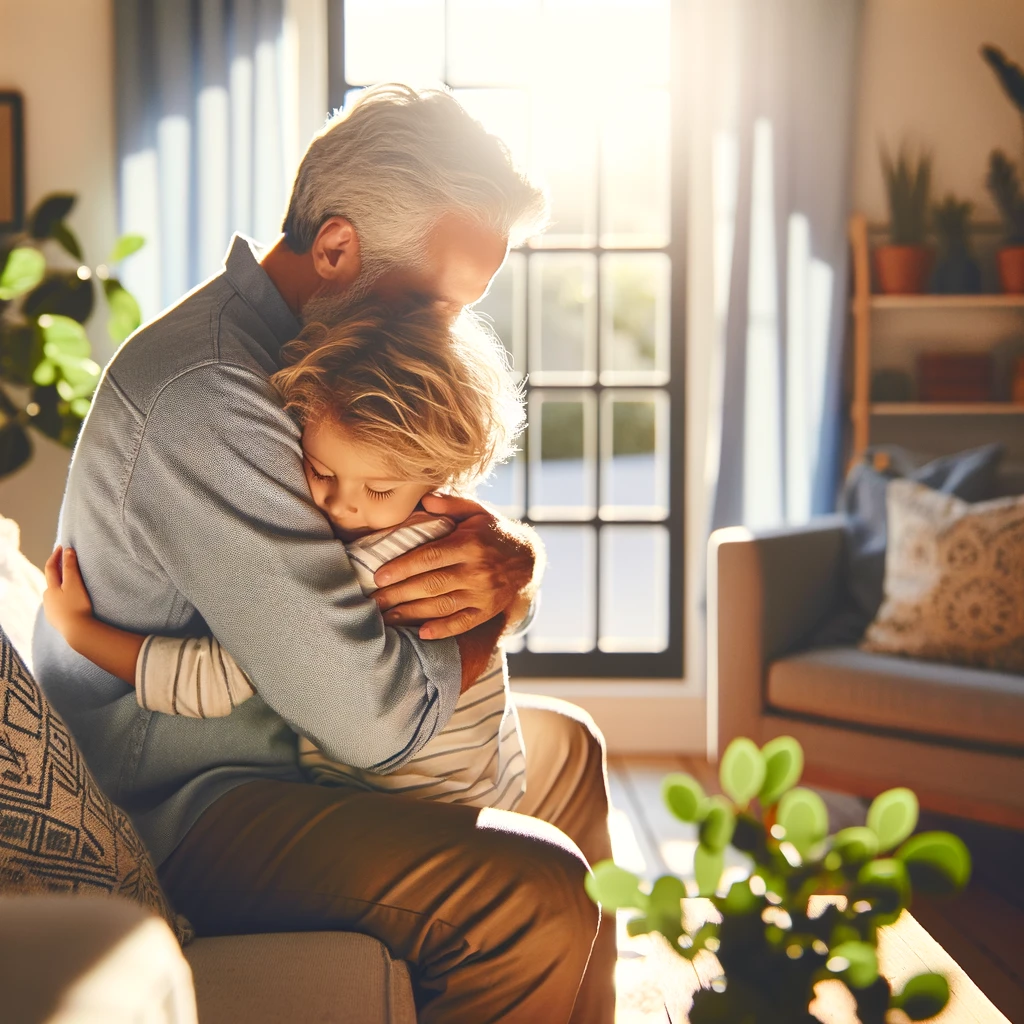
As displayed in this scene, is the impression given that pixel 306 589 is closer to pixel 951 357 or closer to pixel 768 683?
pixel 768 683

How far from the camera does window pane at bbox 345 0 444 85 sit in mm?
3613

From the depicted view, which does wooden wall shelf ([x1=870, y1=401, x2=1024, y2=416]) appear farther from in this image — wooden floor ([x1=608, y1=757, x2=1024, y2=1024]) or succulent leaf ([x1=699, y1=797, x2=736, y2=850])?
succulent leaf ([x1=699, y1=797, x2=736, y2=850])

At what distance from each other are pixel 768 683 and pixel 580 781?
1.27 meters

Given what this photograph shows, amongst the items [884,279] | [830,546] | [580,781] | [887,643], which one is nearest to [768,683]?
[887,643]

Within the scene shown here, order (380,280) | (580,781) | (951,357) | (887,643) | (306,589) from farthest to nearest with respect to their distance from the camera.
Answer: (951,357)
(887,643)
(580,781)
(380,280)
(306,589)

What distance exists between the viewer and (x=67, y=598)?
48.3 inches

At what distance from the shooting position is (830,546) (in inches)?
116

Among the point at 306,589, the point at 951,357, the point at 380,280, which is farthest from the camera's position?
the point at 951,357

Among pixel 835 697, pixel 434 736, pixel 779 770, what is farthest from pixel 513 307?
pixel 779 770

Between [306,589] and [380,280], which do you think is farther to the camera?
[380,280]

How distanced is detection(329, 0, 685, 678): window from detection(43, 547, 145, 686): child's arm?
254cm

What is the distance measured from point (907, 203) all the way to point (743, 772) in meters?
3.19

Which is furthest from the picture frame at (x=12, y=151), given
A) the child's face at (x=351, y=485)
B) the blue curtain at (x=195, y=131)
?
the child's face at (x=351, y=485)

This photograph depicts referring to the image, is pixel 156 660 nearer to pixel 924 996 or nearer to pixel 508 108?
pixel 924 996
